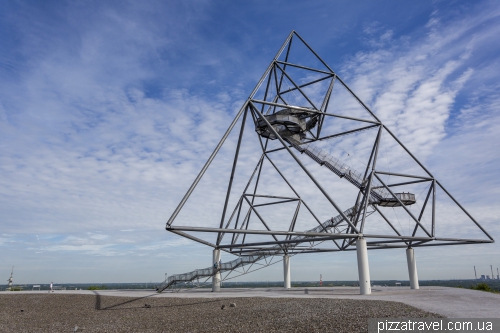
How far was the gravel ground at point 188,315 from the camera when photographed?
41.1 ft

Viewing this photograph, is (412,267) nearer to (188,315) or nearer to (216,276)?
(216,276)

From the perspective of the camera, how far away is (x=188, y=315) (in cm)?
1694

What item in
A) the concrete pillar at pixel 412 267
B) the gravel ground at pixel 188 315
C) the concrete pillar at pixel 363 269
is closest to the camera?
the gravel ground at pixel 188 315

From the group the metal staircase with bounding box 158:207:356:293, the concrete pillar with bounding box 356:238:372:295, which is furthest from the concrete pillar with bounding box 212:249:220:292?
the concrete pillar with bounding box 356:238:372:295

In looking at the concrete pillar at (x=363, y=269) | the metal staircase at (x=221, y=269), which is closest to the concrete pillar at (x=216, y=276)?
the metal staircase at (x=221, y=269)

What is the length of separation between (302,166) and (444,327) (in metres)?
12.7

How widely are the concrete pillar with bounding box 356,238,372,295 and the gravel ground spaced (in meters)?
4.84

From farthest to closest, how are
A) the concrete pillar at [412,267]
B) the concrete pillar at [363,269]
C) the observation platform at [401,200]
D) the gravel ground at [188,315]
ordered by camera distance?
the concrete pillar at [412,267] → the observation platform at [401,200] → the concrete pillar at [363,269] → the gravel ground at [188,315]

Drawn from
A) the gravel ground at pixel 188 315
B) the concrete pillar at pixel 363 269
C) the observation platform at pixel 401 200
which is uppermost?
the observation platform at pixel 401 200

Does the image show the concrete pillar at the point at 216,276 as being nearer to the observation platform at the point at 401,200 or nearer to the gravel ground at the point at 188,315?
the gravel ground at the point at 188,315

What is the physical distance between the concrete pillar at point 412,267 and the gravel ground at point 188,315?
614 inches

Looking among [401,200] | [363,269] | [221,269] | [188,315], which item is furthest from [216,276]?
[401,200]

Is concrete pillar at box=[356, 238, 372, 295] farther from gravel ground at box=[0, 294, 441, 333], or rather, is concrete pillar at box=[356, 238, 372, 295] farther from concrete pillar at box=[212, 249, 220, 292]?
concrete pillar at box=[212, 249, 220, 292]

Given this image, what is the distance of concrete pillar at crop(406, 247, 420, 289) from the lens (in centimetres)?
2962
